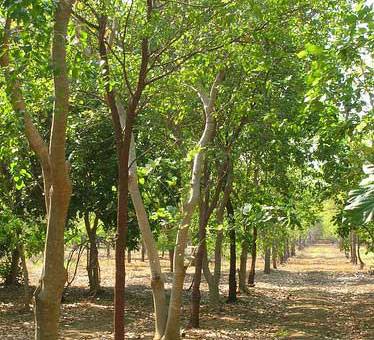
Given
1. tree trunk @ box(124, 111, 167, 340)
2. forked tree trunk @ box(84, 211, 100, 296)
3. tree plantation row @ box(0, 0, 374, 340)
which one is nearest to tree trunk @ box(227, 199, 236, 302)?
tree plantation row @ box(0, 0, 374, 340)

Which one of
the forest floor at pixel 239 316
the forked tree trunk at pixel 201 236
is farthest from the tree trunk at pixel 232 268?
the forked tree trunk at pixel 201 236

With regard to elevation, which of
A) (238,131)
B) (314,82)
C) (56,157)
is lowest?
(56,157)

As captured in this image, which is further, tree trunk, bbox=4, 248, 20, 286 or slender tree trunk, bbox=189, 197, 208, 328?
tree trunk, bbox=4, 248, 20, 286

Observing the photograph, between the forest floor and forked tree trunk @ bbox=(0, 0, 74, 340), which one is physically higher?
forked tree trunk @ bbox=(0, 0, 74, 340)

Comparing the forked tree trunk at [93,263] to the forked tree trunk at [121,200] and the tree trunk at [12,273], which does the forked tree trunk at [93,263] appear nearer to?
the tree trunk at [12,273]

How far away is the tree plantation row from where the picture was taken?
17.4ft

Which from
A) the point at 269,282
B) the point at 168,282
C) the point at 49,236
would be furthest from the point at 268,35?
the point at 269,282

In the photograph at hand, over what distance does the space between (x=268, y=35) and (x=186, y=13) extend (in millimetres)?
1448

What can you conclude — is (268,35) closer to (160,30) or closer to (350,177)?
(160,30)

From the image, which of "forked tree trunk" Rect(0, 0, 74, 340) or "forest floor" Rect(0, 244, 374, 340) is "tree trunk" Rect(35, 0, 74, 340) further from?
A: "forest floor" Rect(0, 244, 374, 340)

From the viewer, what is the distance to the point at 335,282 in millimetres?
34781

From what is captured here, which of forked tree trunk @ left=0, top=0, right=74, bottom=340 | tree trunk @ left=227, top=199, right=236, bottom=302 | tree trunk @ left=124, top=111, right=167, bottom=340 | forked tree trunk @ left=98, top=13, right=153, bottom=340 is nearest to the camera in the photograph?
forked tree trunk @ left=0, top=0, right=74, bottom=340

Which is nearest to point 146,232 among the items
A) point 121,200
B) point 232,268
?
point 121,200

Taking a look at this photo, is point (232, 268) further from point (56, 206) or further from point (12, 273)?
point (56, 206)
